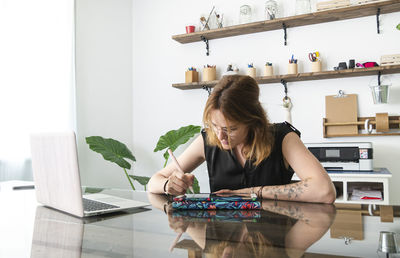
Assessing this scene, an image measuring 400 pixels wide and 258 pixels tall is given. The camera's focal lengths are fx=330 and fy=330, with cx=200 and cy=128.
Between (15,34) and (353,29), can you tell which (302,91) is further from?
(15,34)

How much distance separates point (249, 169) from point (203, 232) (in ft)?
2.59

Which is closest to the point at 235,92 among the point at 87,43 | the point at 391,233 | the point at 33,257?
the point at 391,233

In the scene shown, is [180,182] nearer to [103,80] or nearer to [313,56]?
[313,56]

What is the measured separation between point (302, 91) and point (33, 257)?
281 cm

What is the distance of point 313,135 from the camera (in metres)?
2.96

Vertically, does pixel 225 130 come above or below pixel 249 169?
above

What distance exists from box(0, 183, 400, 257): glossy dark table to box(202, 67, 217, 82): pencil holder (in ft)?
7.75

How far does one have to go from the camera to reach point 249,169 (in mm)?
1417

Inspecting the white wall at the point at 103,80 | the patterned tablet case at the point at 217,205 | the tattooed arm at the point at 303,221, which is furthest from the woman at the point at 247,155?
the white wall at the point at 103,80

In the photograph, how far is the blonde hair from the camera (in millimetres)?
1264

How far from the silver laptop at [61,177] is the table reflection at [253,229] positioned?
209mm

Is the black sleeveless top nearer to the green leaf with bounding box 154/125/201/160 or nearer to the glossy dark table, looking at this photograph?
the glossy dark table

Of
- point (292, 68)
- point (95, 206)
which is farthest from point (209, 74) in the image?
point (95, 206)

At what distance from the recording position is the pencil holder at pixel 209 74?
3.23 m
